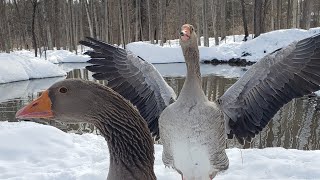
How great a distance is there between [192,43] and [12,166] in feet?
7.85

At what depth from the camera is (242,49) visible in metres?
22.5

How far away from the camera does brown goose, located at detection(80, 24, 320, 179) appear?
353 cm

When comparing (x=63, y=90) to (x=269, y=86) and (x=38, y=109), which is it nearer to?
(x=38, y=109)

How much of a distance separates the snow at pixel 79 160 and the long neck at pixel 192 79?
A: 1.02 m

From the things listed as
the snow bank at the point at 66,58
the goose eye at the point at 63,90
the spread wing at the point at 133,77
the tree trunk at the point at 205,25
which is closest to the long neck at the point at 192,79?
the spread wing at the point at 133,77

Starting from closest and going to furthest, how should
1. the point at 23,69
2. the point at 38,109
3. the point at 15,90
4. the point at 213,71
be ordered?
the point at 38,109
the point at 15,90
the point at 213,71
the point at 23,69

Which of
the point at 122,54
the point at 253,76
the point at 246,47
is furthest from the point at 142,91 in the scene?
the point at 246,47

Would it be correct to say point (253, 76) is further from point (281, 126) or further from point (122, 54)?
point (281, 126)

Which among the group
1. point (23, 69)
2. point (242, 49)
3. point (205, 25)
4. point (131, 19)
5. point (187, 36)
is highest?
point (131, 19)

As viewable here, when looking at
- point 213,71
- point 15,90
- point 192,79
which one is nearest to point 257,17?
point 213,71

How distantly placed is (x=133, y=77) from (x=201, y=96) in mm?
1004

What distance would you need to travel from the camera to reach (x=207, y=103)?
3.61 m

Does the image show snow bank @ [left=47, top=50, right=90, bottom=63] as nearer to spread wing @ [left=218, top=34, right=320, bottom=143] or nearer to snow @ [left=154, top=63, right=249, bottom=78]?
snow @ [left=154, top=63, right=249, bottom=78]

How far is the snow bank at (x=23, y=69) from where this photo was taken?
56.0ft
